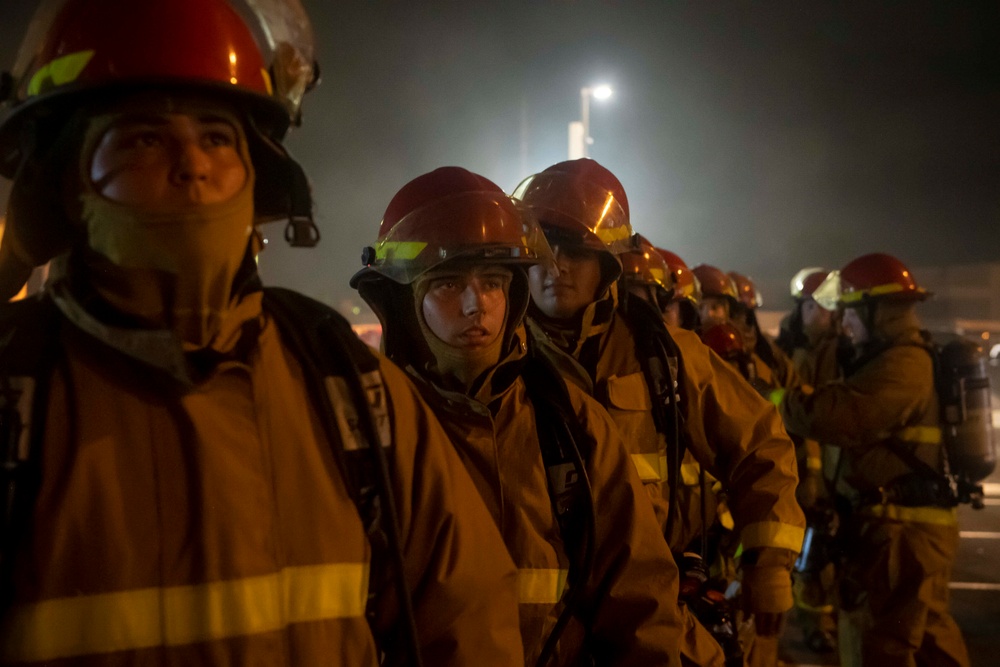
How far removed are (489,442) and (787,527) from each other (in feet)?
4.98

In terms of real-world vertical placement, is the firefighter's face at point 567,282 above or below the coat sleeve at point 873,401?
above

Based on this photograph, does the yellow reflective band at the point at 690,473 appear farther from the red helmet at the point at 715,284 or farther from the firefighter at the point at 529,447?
the red helmet at the point at 715,284

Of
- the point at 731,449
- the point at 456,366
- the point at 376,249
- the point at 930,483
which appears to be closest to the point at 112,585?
the point at 456,366

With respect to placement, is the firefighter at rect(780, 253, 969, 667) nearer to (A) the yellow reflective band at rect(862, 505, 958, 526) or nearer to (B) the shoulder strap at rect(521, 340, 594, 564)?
(A) the yellow reflective band at rect(862, 505, 958, 526)

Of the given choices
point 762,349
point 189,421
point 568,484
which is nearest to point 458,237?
point 568,484

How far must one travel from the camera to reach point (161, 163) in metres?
1.33

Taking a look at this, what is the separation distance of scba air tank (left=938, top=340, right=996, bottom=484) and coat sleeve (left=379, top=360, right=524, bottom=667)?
404 centimetres

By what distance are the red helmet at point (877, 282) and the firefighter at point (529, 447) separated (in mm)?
3353

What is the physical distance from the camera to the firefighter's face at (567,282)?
2.99m

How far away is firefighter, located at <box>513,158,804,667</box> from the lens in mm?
2773

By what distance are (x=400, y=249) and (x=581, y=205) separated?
1139 millimetres

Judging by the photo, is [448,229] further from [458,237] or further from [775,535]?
[775,535]

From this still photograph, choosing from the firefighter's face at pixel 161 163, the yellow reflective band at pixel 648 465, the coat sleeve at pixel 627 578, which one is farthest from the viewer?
the yellow reflective band at pixel 648 465

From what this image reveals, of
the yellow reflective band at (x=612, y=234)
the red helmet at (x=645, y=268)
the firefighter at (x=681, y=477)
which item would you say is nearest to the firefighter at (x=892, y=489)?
the firefighter at (x=681, y=477)
